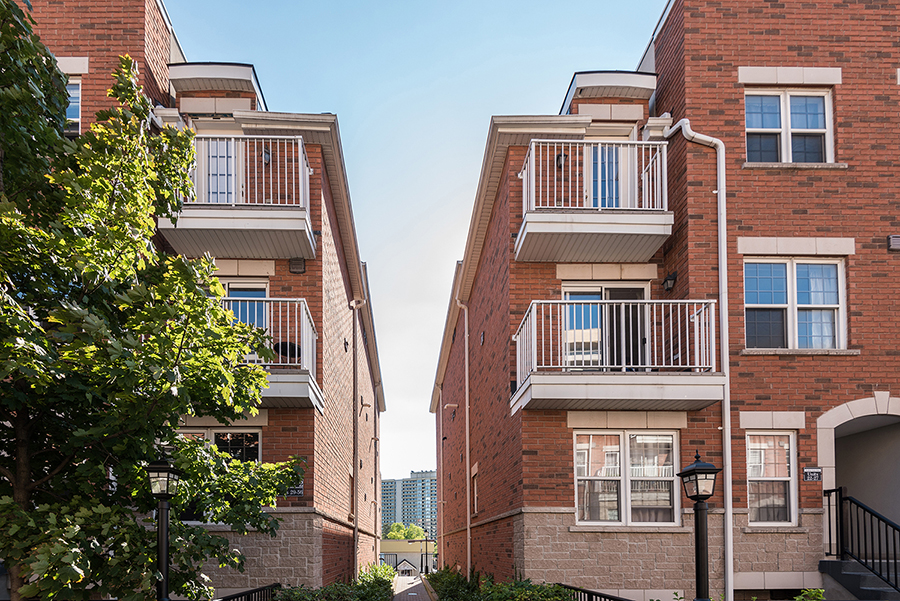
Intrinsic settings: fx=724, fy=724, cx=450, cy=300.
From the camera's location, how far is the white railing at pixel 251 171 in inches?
503

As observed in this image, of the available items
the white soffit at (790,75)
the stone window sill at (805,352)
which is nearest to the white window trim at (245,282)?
the stone window sill at (805,352)

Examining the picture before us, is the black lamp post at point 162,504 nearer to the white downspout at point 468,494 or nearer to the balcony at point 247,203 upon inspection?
the balcony at point 247,203

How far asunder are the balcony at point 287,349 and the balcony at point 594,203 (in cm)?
406

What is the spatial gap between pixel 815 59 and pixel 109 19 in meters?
12.9

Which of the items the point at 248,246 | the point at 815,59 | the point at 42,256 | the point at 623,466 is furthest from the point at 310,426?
the point at 815,59

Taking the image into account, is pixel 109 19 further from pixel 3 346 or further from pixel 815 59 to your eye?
pixel 815 59

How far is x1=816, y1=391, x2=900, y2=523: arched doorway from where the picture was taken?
479 inches

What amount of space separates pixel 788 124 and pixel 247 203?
987 centimetres

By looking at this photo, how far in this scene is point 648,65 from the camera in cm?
1554

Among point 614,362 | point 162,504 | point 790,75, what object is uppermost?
point 790,75

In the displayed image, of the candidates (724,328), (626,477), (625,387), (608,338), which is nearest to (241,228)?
(608,338)

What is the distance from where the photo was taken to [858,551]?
11.4 meters

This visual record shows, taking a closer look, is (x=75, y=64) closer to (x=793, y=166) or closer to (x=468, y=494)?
(x=793, y=166)

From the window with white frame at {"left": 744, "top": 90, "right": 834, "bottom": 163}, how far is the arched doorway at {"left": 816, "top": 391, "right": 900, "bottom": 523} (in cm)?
452
